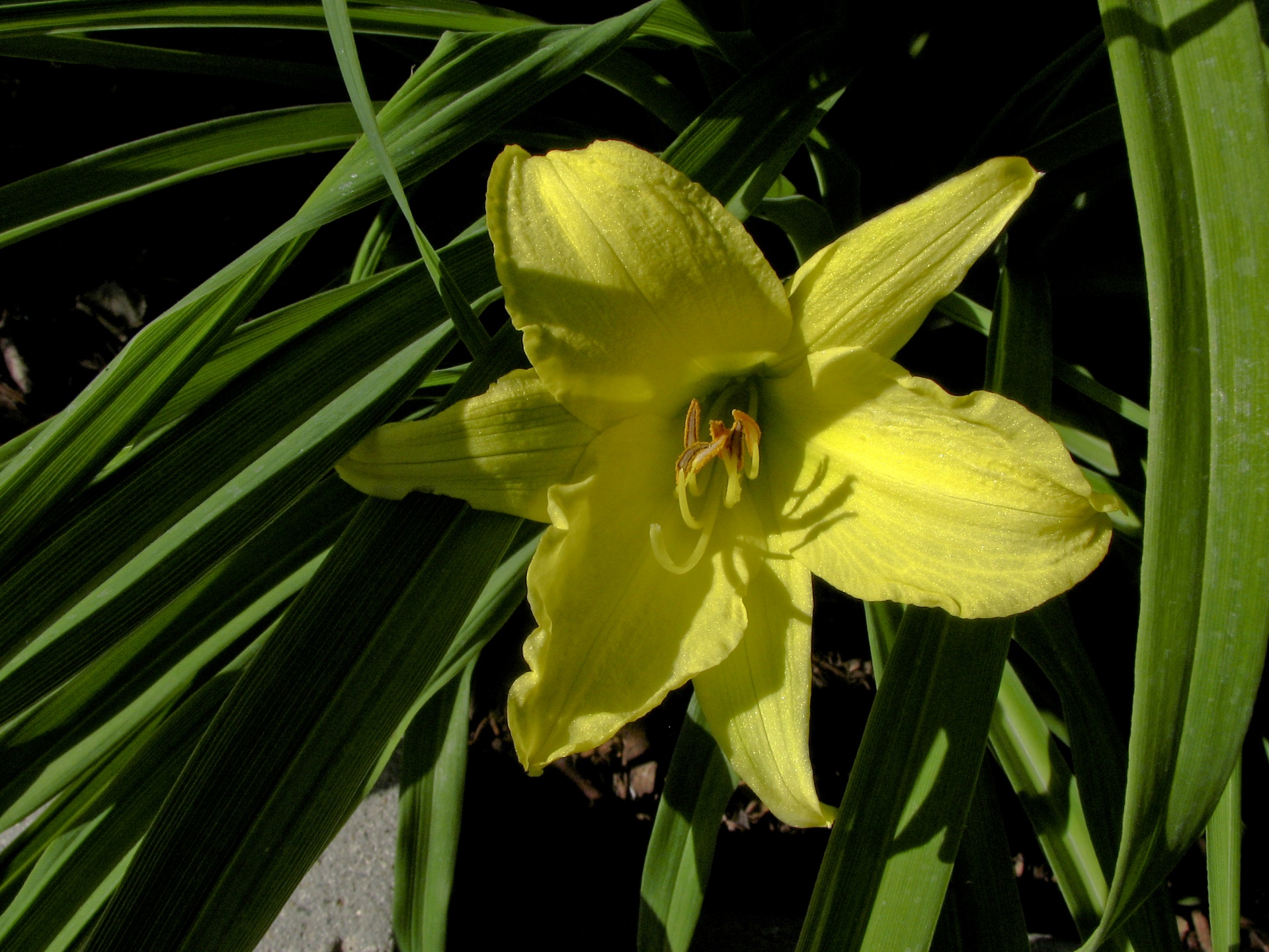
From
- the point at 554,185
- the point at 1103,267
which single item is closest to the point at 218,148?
the point at 554,185

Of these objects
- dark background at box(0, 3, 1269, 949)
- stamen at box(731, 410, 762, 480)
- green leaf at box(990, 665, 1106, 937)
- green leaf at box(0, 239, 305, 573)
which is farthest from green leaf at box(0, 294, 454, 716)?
green leaf at box(990, 665, 1106, 937)

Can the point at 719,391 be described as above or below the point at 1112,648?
above

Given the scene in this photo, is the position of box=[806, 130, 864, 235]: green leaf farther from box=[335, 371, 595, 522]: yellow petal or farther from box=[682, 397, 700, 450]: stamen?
box=[335, 371, 595, 522]: yellow petal

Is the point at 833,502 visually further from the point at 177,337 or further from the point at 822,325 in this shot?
the point at 177,337

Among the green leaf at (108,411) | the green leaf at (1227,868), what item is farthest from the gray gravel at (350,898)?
the green leaf at (1227,868)

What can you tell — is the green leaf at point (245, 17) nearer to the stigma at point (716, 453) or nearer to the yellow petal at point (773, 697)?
the stigma at point (716, 453)

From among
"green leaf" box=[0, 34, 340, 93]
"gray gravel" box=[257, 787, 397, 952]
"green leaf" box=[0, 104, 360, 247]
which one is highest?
"green leaf" box=[0, 34, 340, 93]
